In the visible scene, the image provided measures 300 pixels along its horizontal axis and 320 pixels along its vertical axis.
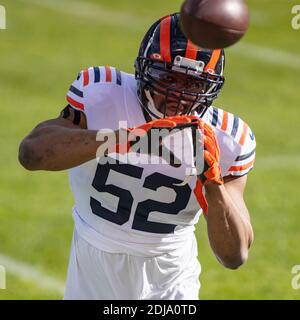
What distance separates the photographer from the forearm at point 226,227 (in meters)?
4.48

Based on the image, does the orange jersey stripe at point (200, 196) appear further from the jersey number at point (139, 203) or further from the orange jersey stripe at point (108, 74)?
the orange jersey stripe at point (108, 74)

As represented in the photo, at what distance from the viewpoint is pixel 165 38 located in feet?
15.5

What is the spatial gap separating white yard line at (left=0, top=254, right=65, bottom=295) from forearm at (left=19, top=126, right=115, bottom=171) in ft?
9.33

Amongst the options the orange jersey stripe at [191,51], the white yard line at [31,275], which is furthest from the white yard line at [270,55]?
the orange jersey stripe at [191,51]

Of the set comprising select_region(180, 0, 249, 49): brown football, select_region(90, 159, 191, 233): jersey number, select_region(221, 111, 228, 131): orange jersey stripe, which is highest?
select_region(180, 0, 249, 49): brown football

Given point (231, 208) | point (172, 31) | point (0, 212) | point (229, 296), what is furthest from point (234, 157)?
point (0, 212)

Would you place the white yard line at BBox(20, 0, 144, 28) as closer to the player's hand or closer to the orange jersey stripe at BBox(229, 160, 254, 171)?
the orange jersey stripe at BBox(229, 160, 254, 171)

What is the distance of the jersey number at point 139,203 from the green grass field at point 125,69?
2.34m

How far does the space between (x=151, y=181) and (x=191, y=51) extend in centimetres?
67

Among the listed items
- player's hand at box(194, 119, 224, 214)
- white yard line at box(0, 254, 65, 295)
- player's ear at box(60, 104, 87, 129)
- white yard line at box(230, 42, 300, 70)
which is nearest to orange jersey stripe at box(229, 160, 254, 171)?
player's hand at box(194, 119, 224, 214)

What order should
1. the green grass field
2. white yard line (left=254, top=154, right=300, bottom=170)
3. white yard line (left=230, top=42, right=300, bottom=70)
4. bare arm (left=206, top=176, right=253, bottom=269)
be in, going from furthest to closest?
white yard line (left=230, top=42, right=300, bottom=70), white yard line (left=254, top=154, right=300, bottom=170), the green grass field, bare arm (left=206, top=176, right=253, bottom=269)

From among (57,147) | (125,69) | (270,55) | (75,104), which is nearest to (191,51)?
(75,104)

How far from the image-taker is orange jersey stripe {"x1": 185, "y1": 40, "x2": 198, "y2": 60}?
4637mm
